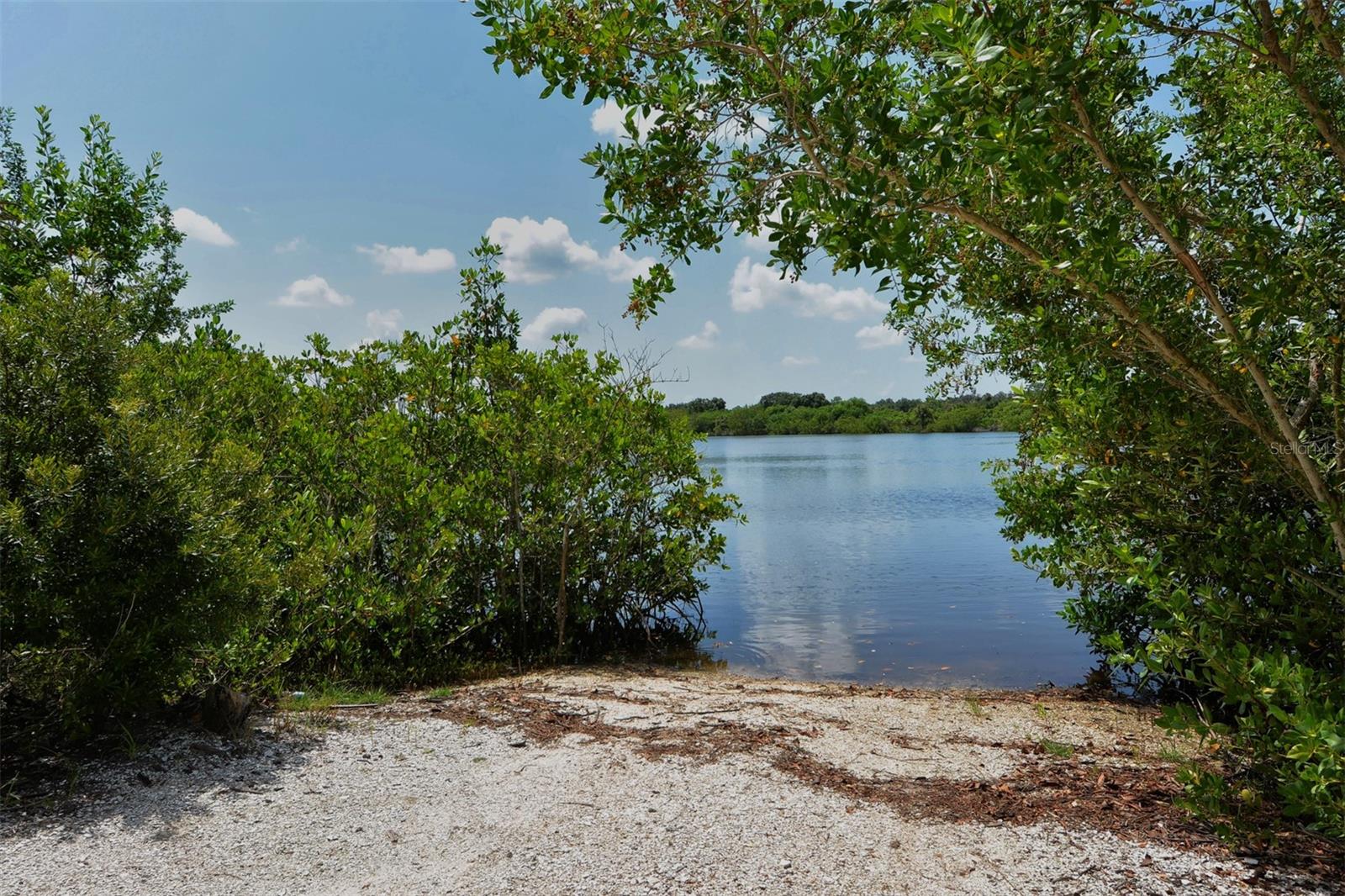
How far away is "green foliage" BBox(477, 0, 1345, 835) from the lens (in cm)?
309

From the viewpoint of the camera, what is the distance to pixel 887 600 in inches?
526

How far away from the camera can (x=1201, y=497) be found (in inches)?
197

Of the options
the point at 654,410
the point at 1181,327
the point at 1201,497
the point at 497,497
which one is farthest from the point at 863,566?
the point at 1181,327

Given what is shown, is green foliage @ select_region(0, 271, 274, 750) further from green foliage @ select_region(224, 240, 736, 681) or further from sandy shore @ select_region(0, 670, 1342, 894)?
green foliage @ select_region(224, 240, 736, 681)

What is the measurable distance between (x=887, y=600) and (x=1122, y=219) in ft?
31.7

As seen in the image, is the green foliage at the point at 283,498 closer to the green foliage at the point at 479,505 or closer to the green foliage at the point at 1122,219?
the green foliage at the point at 479,505

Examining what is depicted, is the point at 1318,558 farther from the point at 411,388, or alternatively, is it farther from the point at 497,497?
the point at 411,388

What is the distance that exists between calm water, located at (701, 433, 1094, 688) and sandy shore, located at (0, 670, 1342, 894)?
3.80 meters

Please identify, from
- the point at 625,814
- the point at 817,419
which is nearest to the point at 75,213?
the point at 625,814

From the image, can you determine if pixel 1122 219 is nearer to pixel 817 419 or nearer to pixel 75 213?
pixel 75 213

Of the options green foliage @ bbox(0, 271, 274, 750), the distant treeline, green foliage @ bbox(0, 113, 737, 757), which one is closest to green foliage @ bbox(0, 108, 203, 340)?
green foliage @ bbox(0, 113, 737, 757)

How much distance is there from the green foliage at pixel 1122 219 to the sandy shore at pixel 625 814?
28.4 inches

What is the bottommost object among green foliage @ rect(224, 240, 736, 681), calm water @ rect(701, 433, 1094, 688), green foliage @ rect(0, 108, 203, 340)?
calm water @ rect(701, 433, 1094, 688)

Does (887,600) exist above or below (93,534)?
below
